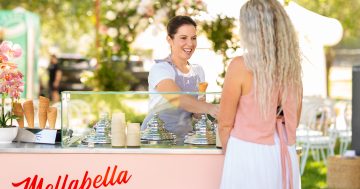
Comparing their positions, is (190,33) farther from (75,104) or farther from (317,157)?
(317,157)

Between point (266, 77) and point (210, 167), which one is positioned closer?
point (266, 77)

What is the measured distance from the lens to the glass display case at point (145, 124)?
3.92 metres

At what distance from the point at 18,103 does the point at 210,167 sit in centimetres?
114

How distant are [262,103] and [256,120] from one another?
9 centimetres

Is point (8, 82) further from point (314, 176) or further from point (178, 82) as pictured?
point (314, 176)

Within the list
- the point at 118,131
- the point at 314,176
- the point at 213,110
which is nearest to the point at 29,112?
the point at 118,131

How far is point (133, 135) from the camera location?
3.90 meters

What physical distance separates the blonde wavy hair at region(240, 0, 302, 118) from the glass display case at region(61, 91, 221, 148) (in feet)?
1.35

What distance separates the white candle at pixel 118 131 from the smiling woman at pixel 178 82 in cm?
14

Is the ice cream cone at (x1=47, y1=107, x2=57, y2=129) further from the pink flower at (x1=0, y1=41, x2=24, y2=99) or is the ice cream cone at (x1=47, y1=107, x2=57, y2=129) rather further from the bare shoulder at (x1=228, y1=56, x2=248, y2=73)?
the bare shoulder at (x1=228, y1=56, x2=248, y2=73)

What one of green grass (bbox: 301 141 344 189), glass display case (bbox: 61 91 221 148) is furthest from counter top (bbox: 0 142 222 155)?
green grass (bbox: 301 141 344 189)

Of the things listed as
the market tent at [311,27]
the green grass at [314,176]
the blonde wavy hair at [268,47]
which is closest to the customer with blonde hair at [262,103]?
the blonde wavy hair at [268,47]

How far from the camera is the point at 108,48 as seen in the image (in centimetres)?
912

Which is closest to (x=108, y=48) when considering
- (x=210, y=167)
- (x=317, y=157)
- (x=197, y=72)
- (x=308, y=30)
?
(x=308, y=30)
